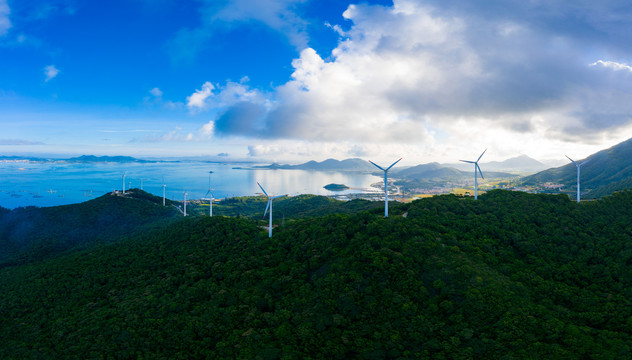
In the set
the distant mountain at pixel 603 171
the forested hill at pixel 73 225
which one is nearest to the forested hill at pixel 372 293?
the forested hill at pixel 73 225

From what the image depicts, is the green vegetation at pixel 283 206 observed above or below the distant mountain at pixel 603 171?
below

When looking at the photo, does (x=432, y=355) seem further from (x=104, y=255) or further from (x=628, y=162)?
(x=628, y=162)

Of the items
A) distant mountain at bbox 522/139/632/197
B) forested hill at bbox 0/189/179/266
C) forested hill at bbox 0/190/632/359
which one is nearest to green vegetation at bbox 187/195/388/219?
forested hill at bbox 0/189/179/266

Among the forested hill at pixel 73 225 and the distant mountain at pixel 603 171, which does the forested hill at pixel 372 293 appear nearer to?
the forested hill at pixel 73 225

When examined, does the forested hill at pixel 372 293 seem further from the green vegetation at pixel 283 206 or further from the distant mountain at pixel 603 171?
the distant mountain at pixel 603 171

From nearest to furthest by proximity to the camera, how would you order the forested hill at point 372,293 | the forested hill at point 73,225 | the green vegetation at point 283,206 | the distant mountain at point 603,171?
1. the forested hill at point 372,293
2. the forested hill at point 73,225
3. the green vegetation at point 283,206
4. the distant mountain at point 603,171

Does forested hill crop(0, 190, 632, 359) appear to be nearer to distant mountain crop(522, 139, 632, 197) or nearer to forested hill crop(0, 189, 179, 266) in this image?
forested hill crop(0, 189, 179, 266)

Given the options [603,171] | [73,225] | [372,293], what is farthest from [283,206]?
[603,171]

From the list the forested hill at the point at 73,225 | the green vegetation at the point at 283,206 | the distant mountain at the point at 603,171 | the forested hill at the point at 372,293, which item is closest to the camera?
the forested hill at the point at 372,293

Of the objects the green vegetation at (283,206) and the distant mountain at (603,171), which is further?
the distant mountain at (603,171)
